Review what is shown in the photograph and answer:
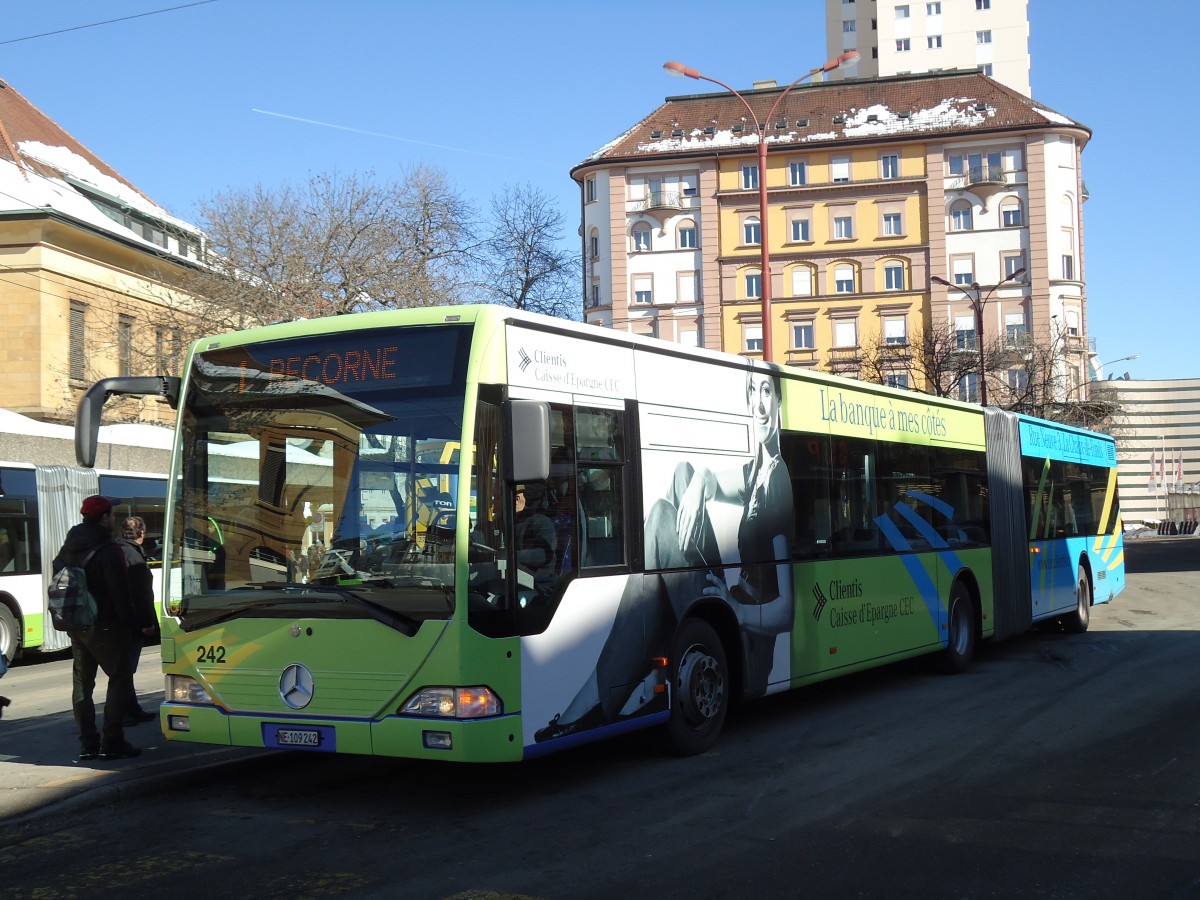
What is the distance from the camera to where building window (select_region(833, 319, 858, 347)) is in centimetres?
7300

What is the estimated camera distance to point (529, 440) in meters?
7.36

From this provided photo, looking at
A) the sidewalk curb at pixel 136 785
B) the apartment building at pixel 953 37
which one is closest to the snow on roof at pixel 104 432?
the sidewalk curb at pixel 136 785

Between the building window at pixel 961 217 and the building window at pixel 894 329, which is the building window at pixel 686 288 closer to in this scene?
the building window at pixel 894 329

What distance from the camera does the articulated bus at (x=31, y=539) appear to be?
60.6 ft

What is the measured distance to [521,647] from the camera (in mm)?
7586

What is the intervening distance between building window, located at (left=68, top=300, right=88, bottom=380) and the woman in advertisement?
30595 mm

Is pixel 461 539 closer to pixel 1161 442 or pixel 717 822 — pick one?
pixel 717 822

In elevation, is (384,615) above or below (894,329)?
below

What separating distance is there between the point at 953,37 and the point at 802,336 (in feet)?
126

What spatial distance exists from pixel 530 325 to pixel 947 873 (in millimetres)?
3918

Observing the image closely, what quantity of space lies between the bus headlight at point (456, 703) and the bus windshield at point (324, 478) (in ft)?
1.34

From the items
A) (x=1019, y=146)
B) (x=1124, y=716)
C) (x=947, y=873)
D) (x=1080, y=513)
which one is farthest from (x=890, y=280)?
(x=947, y=873)

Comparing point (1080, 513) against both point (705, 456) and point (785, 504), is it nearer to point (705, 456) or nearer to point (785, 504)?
point (785, 504)

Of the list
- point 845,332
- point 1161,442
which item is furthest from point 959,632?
point 1161,442
